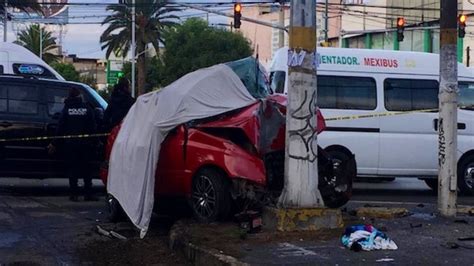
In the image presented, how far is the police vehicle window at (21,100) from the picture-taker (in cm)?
1355

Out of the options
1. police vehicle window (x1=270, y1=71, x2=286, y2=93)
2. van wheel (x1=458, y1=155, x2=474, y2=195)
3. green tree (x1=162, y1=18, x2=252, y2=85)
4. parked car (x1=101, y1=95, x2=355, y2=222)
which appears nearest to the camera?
parked car (x1=101, y1=95, x2=355, y2=222)

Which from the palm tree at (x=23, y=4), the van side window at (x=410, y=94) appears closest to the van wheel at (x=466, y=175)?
the van side window at (x=410, y=94)

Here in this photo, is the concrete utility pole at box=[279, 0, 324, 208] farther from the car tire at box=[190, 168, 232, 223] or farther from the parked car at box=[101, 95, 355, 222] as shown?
the car tire at box=[190, 168, 232, 223]

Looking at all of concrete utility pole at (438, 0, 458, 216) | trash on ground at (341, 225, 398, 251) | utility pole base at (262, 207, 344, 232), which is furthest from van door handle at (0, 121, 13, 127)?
trash on ground at (341, 225, 398, 251)

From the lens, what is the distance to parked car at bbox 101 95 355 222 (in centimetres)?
955

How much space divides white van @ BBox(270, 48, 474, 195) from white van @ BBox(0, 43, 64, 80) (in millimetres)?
5130

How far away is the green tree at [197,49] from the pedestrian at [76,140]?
1825 inches

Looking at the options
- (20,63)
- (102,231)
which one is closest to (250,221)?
(102,231)

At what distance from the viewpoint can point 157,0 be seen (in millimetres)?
48062

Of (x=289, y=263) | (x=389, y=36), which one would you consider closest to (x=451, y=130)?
(x=289, y=263)

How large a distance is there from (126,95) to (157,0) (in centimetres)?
3569

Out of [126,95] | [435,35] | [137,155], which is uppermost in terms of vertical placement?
[435,35]

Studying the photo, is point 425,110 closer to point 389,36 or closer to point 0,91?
point 0,91

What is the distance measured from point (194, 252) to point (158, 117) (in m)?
2.51
